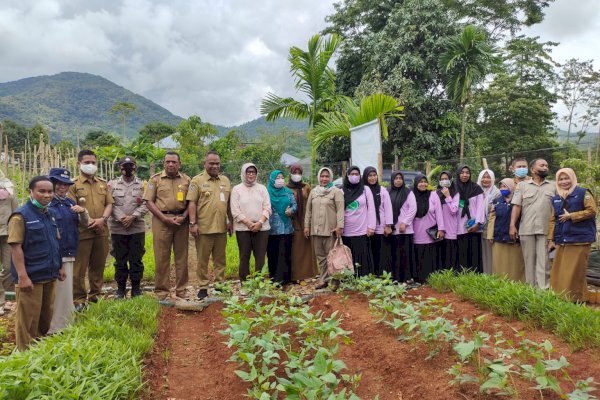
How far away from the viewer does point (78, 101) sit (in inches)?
4865

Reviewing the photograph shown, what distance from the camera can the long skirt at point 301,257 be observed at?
19.0 feet

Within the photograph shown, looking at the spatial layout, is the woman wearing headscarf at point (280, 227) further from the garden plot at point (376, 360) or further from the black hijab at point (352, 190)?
the garden plot at point (376, 360)

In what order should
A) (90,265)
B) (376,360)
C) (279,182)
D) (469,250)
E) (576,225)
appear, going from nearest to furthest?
(376,360) < (576,225) < (90,265) < (279,182) < (469,250)

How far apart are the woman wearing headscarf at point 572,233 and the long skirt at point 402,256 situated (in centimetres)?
163

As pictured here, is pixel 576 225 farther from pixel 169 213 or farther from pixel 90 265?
pixel 90 265

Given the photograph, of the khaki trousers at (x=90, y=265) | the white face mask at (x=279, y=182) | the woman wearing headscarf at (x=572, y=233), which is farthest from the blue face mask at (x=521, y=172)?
the khaki trousers at (x=90, y=265)

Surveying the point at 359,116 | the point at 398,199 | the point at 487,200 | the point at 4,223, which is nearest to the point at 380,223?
the point at 398,199

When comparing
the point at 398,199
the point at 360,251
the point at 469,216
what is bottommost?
the point at 360,251

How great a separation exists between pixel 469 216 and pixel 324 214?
1922 millimetres

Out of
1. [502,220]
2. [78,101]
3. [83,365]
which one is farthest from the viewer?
[78,101]

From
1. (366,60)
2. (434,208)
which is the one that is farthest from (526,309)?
(366,60)

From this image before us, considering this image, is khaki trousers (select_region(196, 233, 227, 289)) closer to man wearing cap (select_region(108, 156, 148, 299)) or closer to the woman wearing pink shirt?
man wearing cap (select_region(108, 156, 148, 299))

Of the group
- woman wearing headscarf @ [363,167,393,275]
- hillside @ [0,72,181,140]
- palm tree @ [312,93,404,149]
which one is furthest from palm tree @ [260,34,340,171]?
hillside @ [0,72,181,140]

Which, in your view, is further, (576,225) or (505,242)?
(505,242)
